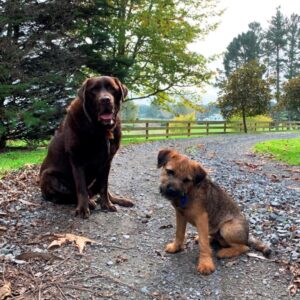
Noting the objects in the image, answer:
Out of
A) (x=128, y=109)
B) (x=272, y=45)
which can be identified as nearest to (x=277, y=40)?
(x=272, y=45)

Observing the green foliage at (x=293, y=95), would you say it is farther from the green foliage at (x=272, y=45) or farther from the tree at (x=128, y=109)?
the green foliage at (x=272, y=45)

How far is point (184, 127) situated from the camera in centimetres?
3058

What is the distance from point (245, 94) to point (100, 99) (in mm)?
34667

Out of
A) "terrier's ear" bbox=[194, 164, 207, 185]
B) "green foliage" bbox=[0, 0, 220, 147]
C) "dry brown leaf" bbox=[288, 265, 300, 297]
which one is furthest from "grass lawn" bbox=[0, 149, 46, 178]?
"dry brown leaf" bbox=[288, 265, 300, 297]

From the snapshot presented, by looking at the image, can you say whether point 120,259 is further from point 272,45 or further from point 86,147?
point 272,45

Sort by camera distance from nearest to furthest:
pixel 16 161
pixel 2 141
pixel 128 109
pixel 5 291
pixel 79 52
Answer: pixel 5 291
pixel 16 161
pixel 2 141
pixel 79 52
pixel 128 109

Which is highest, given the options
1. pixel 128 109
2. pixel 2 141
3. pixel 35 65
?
pixel 35 65

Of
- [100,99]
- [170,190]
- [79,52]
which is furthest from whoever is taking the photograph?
[79,52]

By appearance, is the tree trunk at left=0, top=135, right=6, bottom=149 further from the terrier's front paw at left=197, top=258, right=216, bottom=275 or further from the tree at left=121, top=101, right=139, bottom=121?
the terrier's front paw at left=197, top=258, right=216, bottom=275

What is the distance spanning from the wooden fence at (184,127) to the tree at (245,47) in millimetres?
26605

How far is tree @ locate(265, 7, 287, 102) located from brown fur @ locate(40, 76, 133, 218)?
6799cm

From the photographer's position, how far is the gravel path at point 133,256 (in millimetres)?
3768

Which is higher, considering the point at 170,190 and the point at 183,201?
the point at 170,190

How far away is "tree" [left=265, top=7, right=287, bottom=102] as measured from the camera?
69.6m
